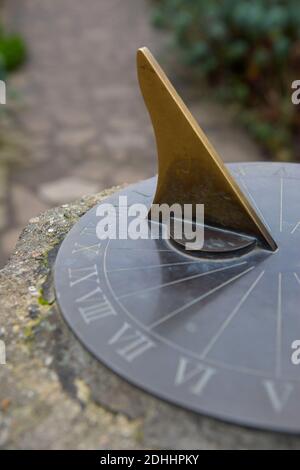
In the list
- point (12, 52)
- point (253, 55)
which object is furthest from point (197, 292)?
point (12, 52)

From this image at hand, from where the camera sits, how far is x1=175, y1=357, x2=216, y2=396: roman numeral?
124 centimetres

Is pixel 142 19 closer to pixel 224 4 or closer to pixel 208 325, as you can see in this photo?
pixel 224 4

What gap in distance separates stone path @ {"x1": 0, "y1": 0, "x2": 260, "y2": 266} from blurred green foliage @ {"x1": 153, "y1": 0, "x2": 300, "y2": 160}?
0.63 ft

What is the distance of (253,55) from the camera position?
470 centimetres

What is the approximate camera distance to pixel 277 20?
4371mm

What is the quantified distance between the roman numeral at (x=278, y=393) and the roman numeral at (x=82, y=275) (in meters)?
0.53

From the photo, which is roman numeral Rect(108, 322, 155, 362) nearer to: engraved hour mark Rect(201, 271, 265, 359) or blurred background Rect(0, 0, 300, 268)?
engraved hour mark Rect(201, 271, 265, 359)

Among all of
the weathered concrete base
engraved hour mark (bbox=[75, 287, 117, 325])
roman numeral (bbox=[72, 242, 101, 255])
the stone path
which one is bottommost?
the weathered concrete base

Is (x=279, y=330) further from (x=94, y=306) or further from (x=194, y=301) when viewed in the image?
(x=94, y=306)

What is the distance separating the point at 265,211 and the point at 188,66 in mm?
3882

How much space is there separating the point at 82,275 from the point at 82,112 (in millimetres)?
3561

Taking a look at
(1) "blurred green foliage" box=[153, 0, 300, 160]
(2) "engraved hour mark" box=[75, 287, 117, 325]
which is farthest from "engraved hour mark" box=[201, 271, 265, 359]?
(1) "blurred green foliage" box=[153, 0, 300, 160]

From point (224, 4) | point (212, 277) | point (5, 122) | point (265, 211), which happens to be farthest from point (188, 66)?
point (212, 277)

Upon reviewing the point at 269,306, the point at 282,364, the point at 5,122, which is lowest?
the point at 282,364
